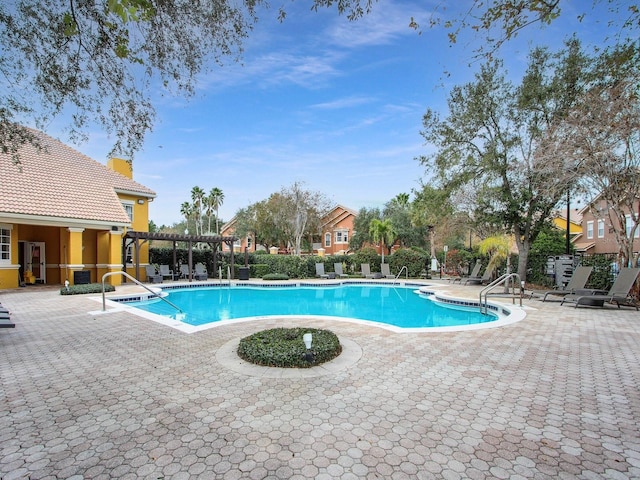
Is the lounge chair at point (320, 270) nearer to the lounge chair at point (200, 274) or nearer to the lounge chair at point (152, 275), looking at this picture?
the lounge chair at point (200, 274)

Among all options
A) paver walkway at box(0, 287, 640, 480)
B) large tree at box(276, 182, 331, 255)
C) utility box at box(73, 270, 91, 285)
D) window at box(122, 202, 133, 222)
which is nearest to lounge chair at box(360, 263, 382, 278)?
large tree at box(276, 182, 331, 255)

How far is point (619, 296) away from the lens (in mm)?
10461

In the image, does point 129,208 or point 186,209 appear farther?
point 186,209

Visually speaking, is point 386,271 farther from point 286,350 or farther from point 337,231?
point 337,231

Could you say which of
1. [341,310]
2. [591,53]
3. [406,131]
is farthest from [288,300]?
[591,53]

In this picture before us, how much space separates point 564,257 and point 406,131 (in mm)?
→ 9355

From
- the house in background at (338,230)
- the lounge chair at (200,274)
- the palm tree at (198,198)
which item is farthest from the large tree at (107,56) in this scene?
the palm tree at (198,198)

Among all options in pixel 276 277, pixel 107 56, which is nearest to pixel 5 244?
pixel 276 277

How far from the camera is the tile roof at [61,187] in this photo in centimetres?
1545

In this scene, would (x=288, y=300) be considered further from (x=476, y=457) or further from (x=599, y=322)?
(x=476, y=457)

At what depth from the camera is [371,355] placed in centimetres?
582

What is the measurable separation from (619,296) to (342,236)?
34.7 meters

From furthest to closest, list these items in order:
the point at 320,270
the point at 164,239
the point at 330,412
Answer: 1. the point at 320,270
2. the point at 164,239
3. the point at 330,412

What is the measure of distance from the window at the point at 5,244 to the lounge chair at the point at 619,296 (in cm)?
2266
